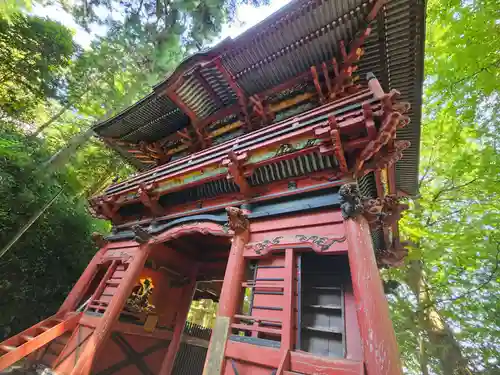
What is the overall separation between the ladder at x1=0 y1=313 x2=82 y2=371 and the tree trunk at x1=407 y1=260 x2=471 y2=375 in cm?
1068

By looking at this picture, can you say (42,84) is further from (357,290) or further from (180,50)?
(357,290)

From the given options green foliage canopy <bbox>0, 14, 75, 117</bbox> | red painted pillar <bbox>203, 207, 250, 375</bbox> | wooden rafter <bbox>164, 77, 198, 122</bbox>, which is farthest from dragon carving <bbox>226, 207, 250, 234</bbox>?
green foliage canopy <bbox>0, 14, 75, 117</bbox>

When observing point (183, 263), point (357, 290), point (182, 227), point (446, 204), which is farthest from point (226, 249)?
point (446, 204)

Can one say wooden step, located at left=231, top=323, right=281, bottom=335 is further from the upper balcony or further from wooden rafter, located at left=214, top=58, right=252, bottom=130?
wooden rafter, located at left=214, top=58, right=252, bottom=130

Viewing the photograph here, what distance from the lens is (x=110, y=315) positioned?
17.5 feet

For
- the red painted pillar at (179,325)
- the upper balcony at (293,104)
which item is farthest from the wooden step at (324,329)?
the red painted pillar at (179,325)

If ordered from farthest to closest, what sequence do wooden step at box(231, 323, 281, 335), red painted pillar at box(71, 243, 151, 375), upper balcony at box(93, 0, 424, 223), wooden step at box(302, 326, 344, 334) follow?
red painted pillar at box(71, 243, 151, 375) → upper balcony at box(93, 0, 424, 223) → wooden step at box(302, 326, 344, 334) → wooden step at box(231, 323, 281, 335)

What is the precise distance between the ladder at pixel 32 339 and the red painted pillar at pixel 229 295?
443 centimetres

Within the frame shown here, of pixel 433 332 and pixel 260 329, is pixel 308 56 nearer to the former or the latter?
pixel 260 329

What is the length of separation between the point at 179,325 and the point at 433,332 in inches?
335

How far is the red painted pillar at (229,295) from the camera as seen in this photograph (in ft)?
10.9

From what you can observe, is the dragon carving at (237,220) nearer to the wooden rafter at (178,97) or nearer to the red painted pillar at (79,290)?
the wooden rafter at (178,97)

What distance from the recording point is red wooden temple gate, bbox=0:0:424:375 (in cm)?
328

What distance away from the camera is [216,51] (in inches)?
216
